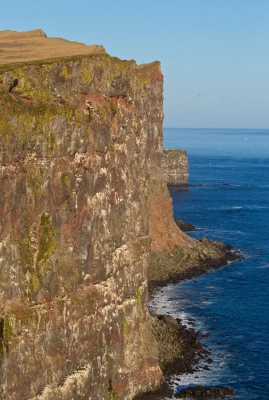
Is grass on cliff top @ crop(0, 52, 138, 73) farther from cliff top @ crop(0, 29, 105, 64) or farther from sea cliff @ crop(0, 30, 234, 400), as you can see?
cliff top @ crop(0, 29, 105, 64)

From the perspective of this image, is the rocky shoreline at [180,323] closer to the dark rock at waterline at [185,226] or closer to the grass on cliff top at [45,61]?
the dark rock at waterline at [185,226]

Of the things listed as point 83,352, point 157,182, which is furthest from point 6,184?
point 157,182

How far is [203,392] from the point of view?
58844 mm

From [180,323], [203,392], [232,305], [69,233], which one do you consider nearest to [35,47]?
[69,233]

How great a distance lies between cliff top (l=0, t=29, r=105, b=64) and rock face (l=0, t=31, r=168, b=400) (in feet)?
12.5

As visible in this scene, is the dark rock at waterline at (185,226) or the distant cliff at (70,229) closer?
the distant cliff at (70,229)

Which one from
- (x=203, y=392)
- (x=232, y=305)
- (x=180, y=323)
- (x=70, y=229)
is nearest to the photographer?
(x=70, y=229)

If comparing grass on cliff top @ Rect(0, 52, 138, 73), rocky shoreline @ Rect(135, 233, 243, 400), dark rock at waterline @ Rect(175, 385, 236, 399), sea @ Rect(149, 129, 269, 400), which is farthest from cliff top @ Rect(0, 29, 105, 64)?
sea @ Rect(149, 129, 269, 400)

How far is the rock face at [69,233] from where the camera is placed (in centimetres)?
4206

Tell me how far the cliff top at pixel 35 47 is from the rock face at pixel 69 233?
3.80m

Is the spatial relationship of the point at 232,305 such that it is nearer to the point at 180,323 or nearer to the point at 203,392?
the point at 180,323

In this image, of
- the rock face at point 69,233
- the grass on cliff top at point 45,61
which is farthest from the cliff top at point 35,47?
the rock face at point 69,233

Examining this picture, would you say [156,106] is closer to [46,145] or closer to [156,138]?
[156,138]

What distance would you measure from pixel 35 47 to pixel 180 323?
34.9 meters
